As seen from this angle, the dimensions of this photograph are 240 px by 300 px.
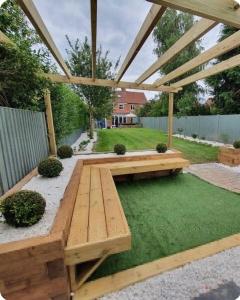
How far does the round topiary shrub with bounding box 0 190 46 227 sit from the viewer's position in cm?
178

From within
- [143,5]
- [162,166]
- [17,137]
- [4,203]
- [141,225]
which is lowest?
[141,225]

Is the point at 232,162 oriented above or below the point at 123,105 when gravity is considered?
below

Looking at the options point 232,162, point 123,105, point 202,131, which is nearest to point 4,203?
point 232,162

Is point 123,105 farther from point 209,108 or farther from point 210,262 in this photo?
point 210,262

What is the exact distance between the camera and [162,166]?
4.47 metres

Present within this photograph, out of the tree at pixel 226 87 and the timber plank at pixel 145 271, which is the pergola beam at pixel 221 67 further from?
the tree at pixel 226 87

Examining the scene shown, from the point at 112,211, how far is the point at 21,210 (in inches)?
37.9

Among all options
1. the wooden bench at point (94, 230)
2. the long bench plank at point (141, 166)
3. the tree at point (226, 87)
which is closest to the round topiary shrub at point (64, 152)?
the long bench plank at point (141, 166)

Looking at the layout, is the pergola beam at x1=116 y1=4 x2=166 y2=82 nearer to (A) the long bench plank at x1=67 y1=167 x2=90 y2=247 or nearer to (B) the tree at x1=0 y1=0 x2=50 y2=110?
(B) the tree at x1=0 y1=0 x2=50 y2=110

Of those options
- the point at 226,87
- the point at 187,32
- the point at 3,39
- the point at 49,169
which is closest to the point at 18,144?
the point at 49,169

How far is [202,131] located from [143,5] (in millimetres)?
11476

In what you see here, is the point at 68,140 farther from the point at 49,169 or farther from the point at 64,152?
the point at 49,169

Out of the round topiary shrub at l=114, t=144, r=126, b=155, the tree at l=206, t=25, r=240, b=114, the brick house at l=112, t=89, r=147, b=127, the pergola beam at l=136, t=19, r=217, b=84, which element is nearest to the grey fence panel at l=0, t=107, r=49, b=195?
the round topiary shrub at l=114, t=144, r=126, b=155

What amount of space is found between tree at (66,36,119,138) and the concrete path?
6.30 meters
